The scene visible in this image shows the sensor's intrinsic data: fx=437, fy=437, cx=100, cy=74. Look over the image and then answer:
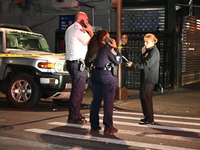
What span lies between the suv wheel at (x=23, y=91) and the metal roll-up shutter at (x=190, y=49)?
780 cm

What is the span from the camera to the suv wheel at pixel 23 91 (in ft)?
33.0

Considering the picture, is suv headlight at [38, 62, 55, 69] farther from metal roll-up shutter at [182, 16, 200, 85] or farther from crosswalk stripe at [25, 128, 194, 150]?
metal roll-up shutter at [182, 16, 200, 85]

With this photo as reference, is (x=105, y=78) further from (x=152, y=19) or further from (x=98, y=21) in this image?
(x=98, y=21)

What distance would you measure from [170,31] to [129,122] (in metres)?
7.63

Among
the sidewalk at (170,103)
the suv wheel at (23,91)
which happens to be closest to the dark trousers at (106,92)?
the suv wheel at (23,91)

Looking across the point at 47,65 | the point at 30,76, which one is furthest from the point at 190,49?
the point at 30,76

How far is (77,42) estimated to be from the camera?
322 inches

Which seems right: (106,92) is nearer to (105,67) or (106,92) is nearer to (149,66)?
(105,67)

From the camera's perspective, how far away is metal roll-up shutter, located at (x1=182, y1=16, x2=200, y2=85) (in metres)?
16.4

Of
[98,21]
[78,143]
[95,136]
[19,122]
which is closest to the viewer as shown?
[78,143]

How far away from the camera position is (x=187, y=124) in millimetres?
8562

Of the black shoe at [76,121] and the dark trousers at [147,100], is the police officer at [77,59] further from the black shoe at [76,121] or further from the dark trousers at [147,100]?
the dark trousers at [147,100]

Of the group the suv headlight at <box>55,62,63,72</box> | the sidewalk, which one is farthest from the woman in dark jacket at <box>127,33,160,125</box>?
the suv headlight at <box>55,62,63,72</box>

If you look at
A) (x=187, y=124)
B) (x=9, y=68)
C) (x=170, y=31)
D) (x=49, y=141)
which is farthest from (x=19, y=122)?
(x=170, y=31)
